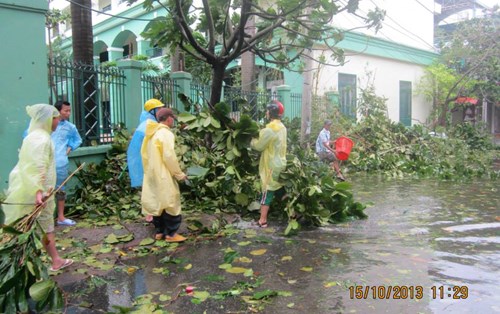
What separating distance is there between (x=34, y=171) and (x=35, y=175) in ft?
0.12

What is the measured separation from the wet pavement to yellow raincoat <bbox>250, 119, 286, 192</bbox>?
68 centimetres

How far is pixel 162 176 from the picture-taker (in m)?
5.01

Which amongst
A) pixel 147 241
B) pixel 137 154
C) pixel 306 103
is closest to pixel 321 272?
pixel 147 241

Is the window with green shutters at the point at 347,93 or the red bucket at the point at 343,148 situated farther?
the window with green shutters at the point at 347,93

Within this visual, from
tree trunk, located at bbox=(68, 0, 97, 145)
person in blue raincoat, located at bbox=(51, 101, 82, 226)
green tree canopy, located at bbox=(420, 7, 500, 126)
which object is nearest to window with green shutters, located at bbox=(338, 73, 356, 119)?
green tree canopy, located at bbox=(420, 7, 500, 126)

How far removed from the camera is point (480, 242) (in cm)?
525

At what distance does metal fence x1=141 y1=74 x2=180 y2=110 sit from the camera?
335 inches

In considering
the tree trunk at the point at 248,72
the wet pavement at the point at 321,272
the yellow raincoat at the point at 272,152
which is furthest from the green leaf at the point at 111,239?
the tree trunk at the point at 248,72

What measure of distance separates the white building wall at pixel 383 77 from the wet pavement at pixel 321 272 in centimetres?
1042

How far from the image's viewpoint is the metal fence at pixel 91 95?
7000 mm

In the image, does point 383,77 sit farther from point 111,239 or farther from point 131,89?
point 111,239

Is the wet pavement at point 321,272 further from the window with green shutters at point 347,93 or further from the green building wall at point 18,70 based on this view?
the window with green shutters at point 347,93

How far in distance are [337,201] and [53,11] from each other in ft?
54.1

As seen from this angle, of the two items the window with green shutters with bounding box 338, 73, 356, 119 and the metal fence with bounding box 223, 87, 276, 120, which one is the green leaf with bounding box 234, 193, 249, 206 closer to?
the metal fence with bounding box 223, 87, 276, 120
